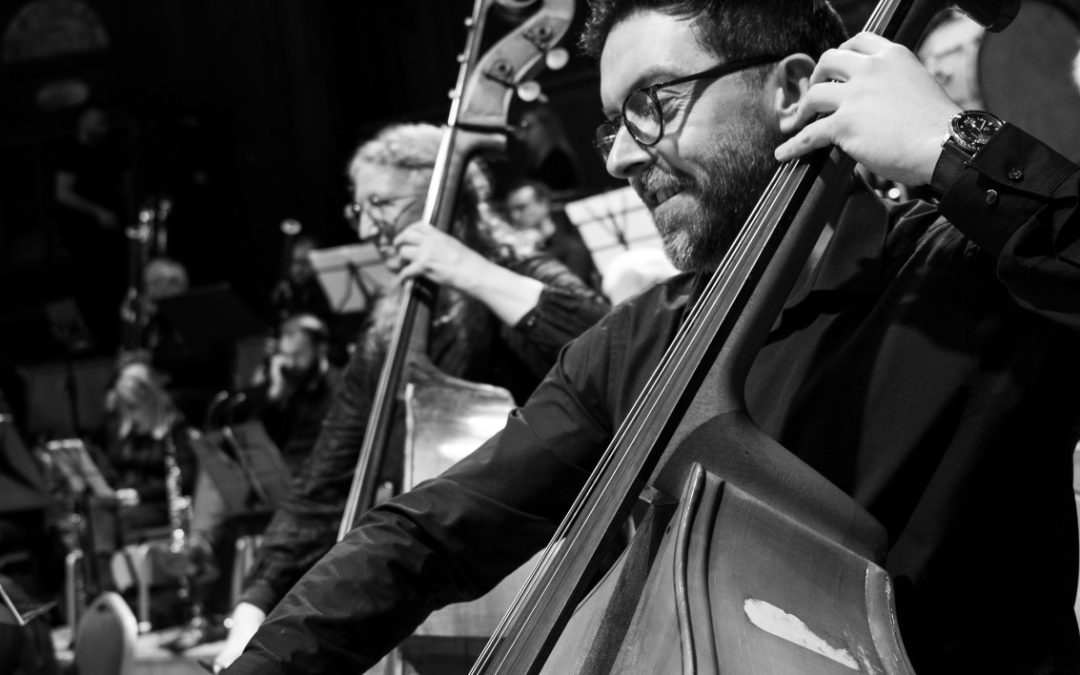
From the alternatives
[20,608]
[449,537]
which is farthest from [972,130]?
[20,608]

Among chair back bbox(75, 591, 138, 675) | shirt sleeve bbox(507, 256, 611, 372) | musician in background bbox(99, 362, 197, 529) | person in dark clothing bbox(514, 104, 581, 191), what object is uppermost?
shirt sleeve bbox(507, 256, 611, 372)

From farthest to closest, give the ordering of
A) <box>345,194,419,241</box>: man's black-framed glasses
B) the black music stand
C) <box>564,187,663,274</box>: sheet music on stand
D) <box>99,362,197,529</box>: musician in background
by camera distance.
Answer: <box>99,362,197,529</box>: musician in background, the black music stand, <box>564,187,663,274</box>: sheet music on stand, <box>345,194,419,241</box>: man's black-framed glasses

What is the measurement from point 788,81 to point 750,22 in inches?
3.4

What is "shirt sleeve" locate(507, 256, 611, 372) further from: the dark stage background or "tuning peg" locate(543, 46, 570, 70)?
the dark stage background

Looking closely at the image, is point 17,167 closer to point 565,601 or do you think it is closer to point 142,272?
point 142,272

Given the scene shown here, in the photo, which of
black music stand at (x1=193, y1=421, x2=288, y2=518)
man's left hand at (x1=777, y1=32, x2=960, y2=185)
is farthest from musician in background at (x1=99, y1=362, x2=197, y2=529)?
man's left hand at (x1=777, y1=32, x2=960, y2=185)

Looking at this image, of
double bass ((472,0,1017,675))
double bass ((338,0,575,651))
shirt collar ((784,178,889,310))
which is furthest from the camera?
double bass ((338,0,575,651))

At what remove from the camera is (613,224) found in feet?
14.4

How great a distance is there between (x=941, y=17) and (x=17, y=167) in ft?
31.1

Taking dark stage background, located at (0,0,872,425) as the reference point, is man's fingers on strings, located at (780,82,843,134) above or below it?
above

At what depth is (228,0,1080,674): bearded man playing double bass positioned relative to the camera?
114 cm

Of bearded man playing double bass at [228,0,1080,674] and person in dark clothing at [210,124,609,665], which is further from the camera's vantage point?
person in dark clothing at [210,124,609,665]

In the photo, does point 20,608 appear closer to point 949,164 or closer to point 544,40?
point 949,164

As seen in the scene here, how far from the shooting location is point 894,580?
4.09ft
